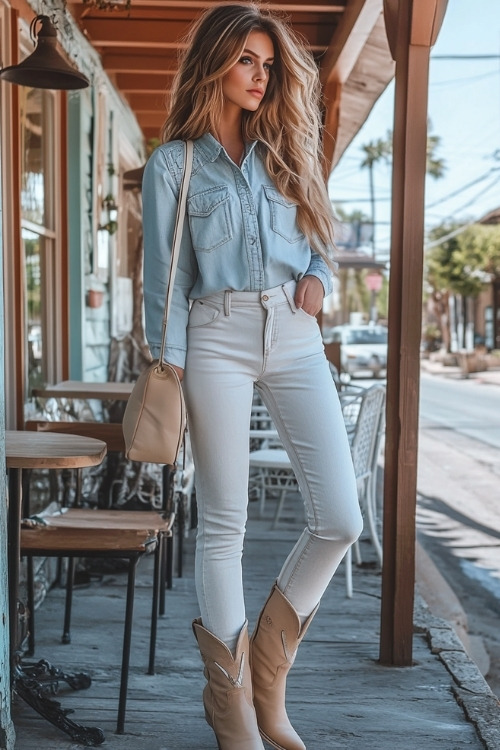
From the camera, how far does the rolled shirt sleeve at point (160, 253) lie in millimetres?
2127

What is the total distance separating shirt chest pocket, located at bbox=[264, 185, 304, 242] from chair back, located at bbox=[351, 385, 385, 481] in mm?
1836

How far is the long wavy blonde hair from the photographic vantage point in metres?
2.16

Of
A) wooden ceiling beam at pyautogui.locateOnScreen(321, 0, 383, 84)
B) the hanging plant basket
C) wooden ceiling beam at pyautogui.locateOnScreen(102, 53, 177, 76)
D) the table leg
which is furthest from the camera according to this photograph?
wooden ceiling beam at pyautogui.locateOnScreen(102, 53, 177, 76)

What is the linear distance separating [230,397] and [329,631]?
1607 millimetres

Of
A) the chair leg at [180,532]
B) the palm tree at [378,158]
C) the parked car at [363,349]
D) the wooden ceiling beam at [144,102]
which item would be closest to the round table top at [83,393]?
the chair leg at [180,532]

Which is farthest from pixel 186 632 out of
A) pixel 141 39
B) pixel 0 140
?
pixel 141 39

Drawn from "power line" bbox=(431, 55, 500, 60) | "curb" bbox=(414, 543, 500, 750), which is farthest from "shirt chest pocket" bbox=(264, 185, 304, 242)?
"power line" bbox=(431, 55, 500, 60)

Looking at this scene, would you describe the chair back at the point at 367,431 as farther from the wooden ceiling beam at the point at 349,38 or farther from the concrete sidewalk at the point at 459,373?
the concrete sidewalk at the point at 459,373

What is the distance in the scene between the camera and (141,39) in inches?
197

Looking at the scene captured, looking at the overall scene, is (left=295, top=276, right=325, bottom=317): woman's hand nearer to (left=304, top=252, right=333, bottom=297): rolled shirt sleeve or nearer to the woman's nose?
(left=304, top=252, right=333, bottom=297): rolled shirt sleeve

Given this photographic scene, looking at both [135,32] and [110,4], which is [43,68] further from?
[135,32]

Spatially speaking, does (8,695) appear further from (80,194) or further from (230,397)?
(80,194)

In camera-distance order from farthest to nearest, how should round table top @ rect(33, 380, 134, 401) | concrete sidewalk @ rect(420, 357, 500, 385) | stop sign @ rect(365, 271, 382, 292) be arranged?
stop sign @ rect(365, 271, 382, 292) → concrete sidewalk @ rect(420, 357, 500, 385) → round table top @ rect(33, 380, 134, 401)

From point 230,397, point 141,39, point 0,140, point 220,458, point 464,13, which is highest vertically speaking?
point 464,13
